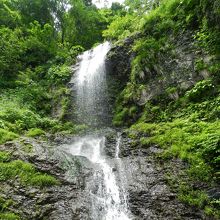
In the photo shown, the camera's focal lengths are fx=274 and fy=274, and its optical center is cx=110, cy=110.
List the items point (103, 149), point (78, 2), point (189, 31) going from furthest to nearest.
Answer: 1. point (78, 2)
2. point (189, 31)
3. point (103, 149)

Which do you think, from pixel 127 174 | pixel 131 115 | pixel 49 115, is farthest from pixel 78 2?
pixel 127 174

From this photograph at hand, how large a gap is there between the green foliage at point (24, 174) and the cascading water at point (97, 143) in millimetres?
1359

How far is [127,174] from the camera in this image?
29.4 ft

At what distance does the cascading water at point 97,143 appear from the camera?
7829 millimetres

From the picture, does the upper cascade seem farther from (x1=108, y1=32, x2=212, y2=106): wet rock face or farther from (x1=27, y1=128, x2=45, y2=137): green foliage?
(x1=27, y1=128, x2=45, y2=137): green foliage

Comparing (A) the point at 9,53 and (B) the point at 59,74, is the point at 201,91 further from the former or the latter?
(A) the point at 9,53

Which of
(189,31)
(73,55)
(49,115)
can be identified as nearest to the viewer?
(189,31)

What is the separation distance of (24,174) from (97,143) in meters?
4.48

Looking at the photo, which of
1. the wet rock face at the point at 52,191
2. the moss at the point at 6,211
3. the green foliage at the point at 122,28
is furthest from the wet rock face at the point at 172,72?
the moss at the point at 6,211

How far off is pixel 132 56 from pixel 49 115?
234 inches

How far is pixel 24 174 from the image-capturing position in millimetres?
8023

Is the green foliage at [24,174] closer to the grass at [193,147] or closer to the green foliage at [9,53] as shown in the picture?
the grass at [193,147]

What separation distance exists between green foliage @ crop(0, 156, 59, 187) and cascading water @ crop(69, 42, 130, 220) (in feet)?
4.46

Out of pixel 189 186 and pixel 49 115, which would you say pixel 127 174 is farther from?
pixel 49 115
